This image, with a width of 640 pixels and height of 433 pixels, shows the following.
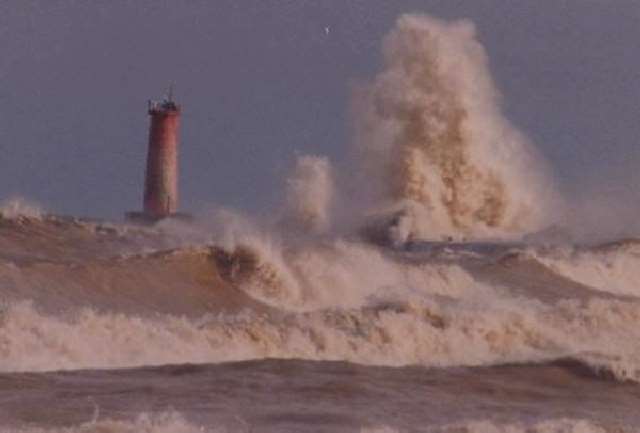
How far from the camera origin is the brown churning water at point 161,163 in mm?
31875

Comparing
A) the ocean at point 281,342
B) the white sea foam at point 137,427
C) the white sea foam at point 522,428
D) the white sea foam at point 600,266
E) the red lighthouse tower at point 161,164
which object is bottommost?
the white sea foam at point 137,427

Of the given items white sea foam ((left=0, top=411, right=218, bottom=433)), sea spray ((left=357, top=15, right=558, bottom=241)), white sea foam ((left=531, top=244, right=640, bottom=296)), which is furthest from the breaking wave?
sea spray ((left=357, top=15, right=558, bottom=241))

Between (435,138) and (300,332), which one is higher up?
(435,138)

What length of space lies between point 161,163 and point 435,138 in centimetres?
587

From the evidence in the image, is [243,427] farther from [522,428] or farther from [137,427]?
[522,428]

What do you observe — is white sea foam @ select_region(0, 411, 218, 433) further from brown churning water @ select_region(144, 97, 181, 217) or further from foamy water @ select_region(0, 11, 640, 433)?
brown churning water @ select_region(144, 97, 181, 217)

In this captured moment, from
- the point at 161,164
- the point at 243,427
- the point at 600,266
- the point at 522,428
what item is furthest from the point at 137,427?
the point at 161,164

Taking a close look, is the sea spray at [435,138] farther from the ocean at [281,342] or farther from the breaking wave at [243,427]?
the breaking wave at [243,427]

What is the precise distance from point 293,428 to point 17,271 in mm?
6426

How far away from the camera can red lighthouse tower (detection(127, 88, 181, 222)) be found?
3186 centimetres

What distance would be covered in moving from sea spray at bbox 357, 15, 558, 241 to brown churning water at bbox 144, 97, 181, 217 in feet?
14.1

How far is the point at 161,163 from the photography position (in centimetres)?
3188

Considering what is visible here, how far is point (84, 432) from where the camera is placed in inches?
324

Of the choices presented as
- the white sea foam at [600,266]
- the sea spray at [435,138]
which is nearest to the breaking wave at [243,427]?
the white sea foam at [600,266]
